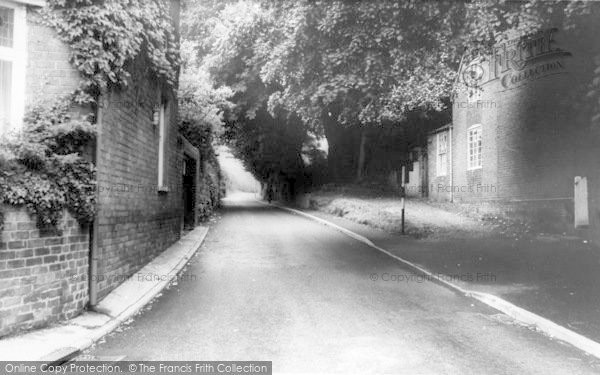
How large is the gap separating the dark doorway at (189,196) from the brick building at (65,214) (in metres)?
7.46

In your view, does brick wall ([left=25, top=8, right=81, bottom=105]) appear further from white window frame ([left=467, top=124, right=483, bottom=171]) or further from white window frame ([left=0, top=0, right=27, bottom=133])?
white window frame ([left=467, top=124, right=483, bottom=171])

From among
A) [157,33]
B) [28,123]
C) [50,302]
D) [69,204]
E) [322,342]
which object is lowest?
[322,342]

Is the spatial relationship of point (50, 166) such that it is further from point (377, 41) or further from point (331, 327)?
point (377, 41)

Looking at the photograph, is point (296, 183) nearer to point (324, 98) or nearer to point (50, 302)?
point (324, 98)

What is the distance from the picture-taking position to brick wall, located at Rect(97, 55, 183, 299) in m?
7.32

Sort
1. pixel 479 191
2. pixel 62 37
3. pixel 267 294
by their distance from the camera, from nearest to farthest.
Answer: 1. pixel 62 37
2. pixel 267 294
3. pixel 479 191

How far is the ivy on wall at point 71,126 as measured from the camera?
19.2ft

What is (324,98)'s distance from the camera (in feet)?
42.1

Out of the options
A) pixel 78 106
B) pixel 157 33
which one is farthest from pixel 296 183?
pixel 78 106

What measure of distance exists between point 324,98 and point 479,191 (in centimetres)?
1153

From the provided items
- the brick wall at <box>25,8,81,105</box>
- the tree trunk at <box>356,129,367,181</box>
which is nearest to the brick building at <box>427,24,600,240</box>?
the brick wall at <box>25,8,81,105</box>

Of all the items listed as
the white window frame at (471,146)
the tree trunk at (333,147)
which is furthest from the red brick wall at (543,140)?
the tree trunk at (333,147)

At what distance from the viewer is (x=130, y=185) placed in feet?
28.1

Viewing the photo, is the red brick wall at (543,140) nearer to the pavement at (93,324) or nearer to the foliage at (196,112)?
the pavement at (93,324)
